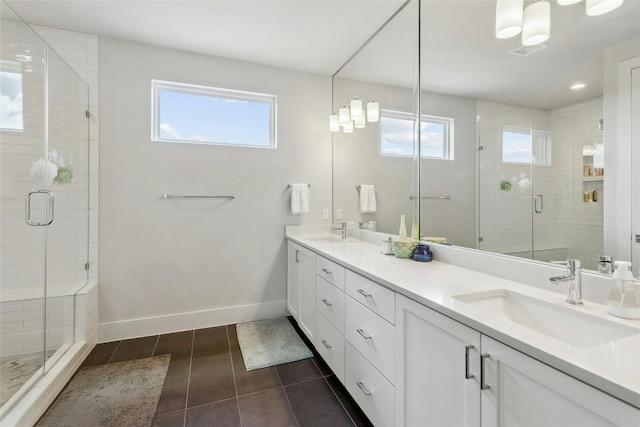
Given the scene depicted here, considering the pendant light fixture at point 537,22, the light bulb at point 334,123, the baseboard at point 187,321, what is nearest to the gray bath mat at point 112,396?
the baseboard at point 187,321

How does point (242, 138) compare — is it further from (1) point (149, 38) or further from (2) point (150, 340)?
(2) point (150, 340)

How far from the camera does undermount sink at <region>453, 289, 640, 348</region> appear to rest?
2.87ft

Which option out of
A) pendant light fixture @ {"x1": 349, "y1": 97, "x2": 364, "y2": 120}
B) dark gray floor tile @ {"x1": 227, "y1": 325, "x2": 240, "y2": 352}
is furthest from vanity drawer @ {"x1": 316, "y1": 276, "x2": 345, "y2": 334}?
pendant light fixture @ {"x1": 349, "y1": 97, "x2": 364, "y2": 120}

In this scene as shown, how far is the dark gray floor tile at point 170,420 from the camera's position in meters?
1.56

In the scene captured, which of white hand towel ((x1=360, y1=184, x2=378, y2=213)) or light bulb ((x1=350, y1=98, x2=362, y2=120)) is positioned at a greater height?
light bulb ((x1=350, y1=98, x2=362, y2=120))

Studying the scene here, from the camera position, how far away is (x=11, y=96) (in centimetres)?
186

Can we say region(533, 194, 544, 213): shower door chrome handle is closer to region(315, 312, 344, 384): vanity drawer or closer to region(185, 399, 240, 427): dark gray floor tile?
region(315, 312, 344, 384): vanity drawer

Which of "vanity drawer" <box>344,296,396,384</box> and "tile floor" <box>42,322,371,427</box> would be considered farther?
"tile floor" <box>42,322,371,427</box>

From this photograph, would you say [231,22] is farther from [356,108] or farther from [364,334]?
[364,334]

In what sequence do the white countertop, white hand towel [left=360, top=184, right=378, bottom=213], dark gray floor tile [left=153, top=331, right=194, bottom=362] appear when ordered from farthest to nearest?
white hand towel [left=360, top=184, right=378, bottom=213], dark gray floor tile [left=153, top=331, right=194, bottom=362], the white countertop

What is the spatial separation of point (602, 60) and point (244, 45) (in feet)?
7.99

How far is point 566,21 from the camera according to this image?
1167 millimetres

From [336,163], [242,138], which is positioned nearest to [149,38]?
[242,138]

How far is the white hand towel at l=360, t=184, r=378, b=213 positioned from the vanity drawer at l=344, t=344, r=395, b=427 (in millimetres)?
1336
